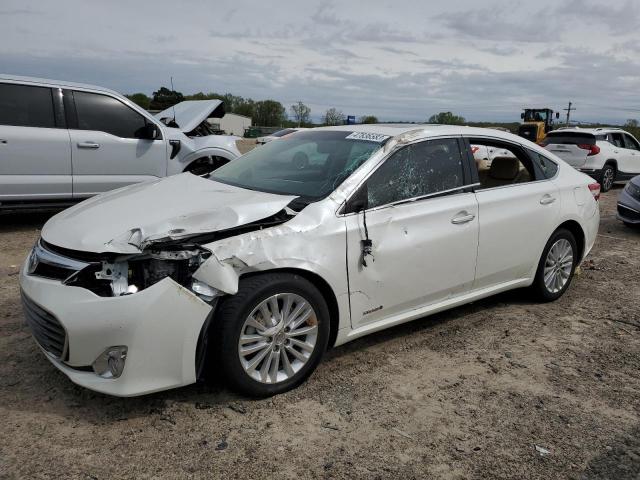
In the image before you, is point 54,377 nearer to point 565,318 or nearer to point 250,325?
point 250,325

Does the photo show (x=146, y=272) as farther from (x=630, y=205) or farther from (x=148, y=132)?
(x=630, y=205)

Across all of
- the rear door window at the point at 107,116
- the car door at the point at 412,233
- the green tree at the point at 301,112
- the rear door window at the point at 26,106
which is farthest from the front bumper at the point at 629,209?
the green tree at the point at 301,112

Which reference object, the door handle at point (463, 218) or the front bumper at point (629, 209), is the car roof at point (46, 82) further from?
the front bumper at point (629, 209)

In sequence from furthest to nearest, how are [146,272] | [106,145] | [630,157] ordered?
1. [630,157]
2. [106,145]
3. [146,272]

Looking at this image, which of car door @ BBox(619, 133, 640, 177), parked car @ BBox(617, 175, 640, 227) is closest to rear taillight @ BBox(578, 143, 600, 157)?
car door @ BBox(619, 133, 640, 177)

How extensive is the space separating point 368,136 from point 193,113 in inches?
197

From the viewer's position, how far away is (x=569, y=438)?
296 cm

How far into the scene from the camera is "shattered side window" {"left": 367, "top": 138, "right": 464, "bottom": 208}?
3666 millimetres

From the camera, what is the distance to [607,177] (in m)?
14.1

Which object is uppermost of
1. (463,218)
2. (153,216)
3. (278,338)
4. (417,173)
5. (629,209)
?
(417,173)

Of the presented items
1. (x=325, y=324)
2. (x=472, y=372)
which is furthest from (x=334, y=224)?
(x=472, y=372)

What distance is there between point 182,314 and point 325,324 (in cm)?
88

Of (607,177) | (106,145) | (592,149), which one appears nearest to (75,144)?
(106,145)

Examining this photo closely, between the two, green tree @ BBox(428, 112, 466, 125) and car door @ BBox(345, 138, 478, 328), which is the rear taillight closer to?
green tree @ BBox(428, 112, 466, 125)
